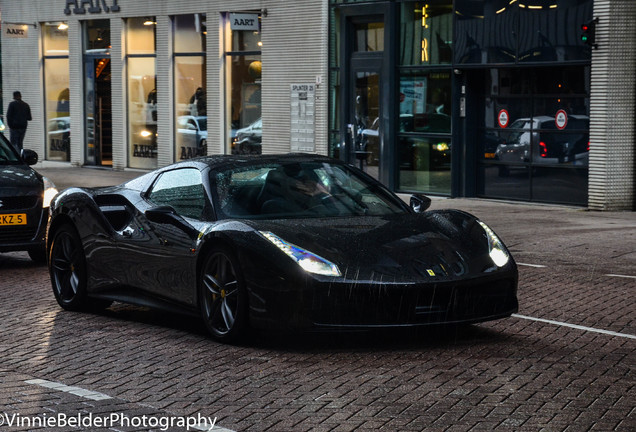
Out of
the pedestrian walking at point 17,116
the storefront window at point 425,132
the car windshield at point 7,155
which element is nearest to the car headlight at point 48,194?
the car windshield at point 7,155

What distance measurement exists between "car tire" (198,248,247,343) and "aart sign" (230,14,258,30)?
58.1 ft

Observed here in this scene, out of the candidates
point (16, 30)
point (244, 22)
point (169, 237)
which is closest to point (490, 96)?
point (244, 22)

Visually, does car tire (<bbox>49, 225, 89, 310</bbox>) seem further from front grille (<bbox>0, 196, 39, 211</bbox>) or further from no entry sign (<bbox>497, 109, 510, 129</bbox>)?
no entry sign (<bbox>497, 109, 510, 129</bbox>)

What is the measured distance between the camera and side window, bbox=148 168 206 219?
827 cm

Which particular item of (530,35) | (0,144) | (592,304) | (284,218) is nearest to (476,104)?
(530,35)

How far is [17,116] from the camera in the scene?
96.5ft

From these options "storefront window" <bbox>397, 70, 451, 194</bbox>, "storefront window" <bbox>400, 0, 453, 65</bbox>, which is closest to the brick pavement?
"storefront window" <bbox>397, 70, 451, 194</bbox>

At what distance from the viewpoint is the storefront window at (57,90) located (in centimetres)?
3127

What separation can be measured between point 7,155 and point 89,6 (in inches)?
678

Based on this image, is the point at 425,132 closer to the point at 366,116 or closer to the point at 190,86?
the point at 366,116

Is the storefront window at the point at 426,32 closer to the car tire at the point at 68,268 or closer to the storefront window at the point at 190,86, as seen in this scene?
the storefront window at the point at 190,86

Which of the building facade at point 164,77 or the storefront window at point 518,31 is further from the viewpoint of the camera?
the building facade at point 164,77

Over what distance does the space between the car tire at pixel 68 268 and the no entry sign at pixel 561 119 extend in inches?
442

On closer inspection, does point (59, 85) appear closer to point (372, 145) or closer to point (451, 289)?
point (372, 145)
